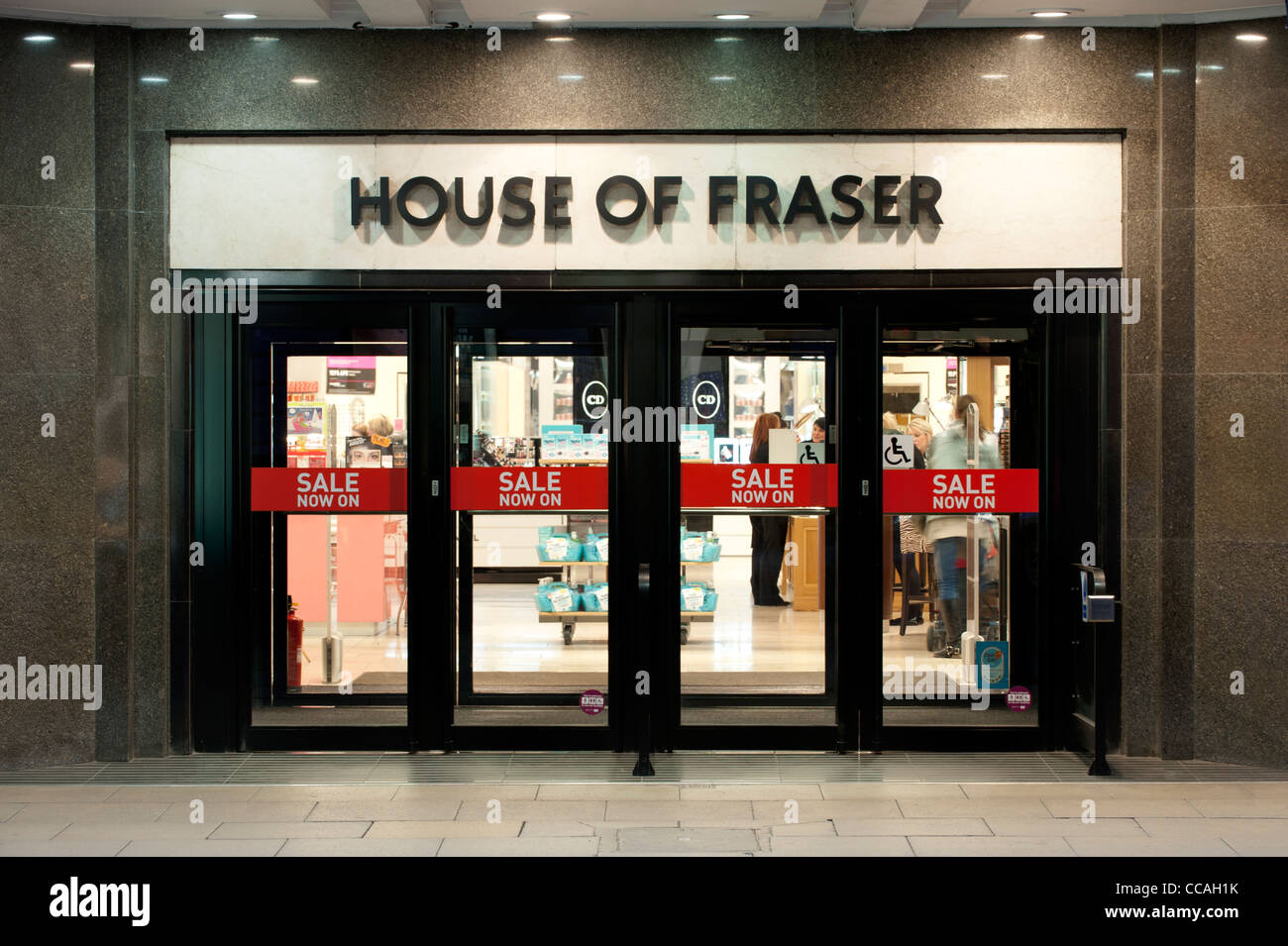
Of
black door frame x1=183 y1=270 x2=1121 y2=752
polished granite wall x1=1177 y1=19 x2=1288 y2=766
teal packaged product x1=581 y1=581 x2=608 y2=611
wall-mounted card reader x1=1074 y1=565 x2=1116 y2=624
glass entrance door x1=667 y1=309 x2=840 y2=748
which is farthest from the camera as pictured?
teal packaged product x1=581 y1=581 x2=608 y2=611

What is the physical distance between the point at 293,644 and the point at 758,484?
2.77 metres

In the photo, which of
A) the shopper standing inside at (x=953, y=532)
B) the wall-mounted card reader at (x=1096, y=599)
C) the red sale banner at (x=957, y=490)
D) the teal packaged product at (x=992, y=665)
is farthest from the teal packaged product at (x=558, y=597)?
the wall-mounted card reader at (x=1096, y=599)

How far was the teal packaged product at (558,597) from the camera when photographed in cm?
684

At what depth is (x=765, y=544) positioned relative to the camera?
22.3 ft

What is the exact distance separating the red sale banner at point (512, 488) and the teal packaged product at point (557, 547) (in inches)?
6.9

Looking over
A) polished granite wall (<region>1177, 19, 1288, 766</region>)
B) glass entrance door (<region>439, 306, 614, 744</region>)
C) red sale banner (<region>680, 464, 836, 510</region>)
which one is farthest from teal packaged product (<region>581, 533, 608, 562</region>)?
polished granite wall (<region>1177, 19, 1288, 766</region>)

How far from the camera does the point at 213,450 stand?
6.64 meters

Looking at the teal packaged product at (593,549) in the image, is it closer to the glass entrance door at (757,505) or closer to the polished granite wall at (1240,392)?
the glass entrance door at (757,505)

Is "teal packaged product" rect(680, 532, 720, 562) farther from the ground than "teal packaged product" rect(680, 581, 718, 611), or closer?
farther from the ground

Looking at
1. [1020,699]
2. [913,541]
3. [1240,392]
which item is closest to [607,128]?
[913,541]

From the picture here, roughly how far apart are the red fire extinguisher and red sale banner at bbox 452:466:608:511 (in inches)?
45.6

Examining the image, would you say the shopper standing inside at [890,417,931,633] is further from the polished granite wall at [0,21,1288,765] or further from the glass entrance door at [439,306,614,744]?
the glass entrance door at [439,306,614,744]

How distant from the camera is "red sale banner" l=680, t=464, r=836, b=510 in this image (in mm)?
6707

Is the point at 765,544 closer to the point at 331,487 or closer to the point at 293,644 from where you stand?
the point at 331,487
